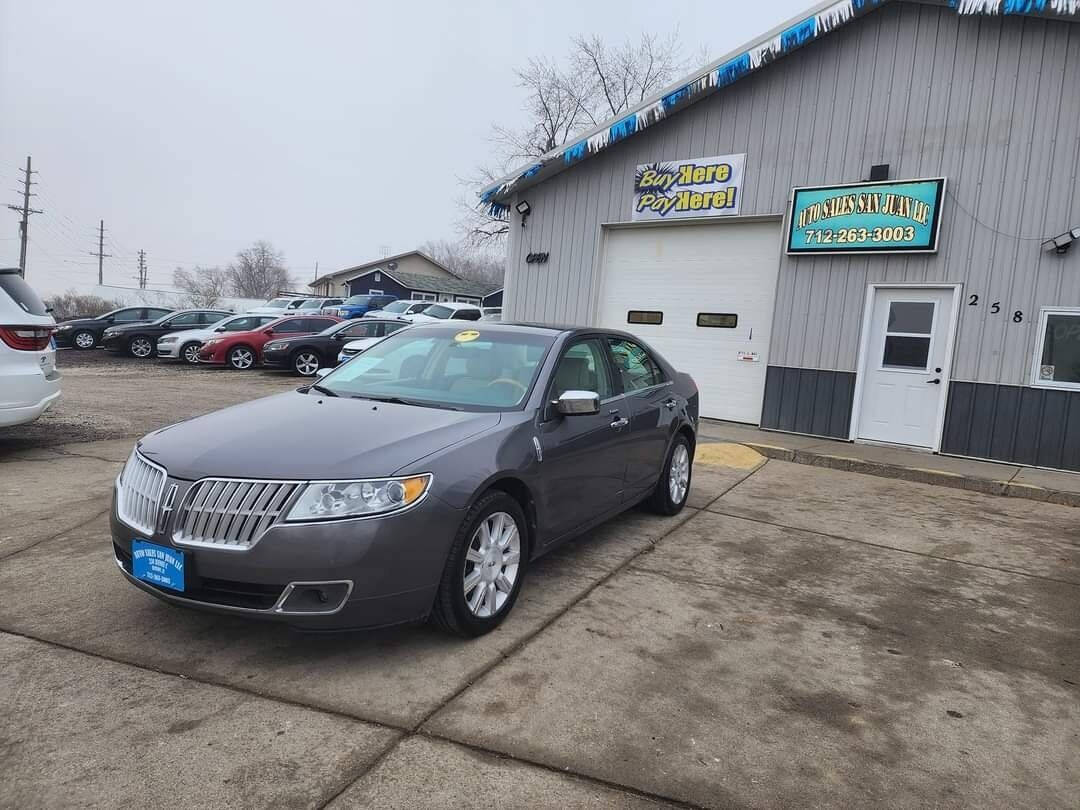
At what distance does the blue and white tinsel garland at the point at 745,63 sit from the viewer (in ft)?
26.1

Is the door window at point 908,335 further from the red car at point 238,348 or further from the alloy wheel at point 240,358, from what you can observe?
the alloy wheel at point 240,358

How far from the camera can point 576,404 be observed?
392 cm

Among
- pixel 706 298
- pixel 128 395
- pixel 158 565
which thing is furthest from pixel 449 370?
pixel 128 395

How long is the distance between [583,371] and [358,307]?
26773 mm

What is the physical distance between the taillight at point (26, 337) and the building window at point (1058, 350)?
10086 mm

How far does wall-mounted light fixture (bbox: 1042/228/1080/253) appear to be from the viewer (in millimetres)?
8023

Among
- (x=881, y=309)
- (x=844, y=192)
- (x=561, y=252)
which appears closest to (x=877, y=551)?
(x=881, y=309)

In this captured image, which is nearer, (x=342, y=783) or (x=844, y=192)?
(x=342, y=783)

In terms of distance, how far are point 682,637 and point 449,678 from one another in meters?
1.20

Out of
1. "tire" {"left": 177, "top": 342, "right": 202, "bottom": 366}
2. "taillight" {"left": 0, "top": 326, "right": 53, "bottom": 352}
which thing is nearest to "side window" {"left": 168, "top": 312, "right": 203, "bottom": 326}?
"tire" {"left": 177, "top": 342, "right": 202, "bottom": 366}

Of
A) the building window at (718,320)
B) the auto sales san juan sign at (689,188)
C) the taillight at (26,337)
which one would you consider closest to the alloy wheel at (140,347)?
the taillight at (26,337)

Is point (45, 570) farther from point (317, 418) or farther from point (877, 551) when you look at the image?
point (877, 551)

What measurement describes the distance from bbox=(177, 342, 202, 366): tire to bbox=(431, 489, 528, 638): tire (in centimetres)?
1711

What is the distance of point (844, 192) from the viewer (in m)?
9.38
